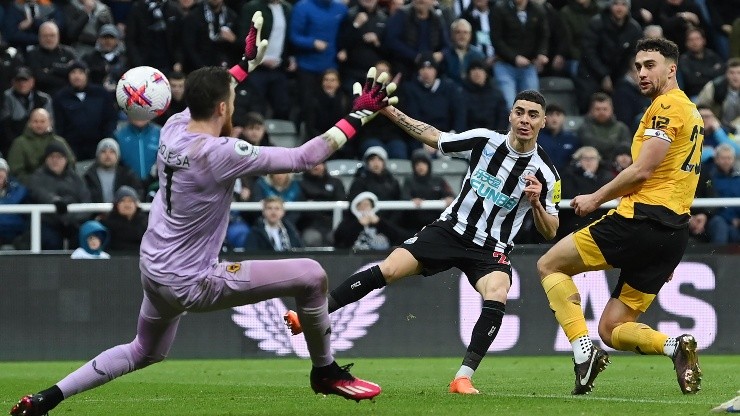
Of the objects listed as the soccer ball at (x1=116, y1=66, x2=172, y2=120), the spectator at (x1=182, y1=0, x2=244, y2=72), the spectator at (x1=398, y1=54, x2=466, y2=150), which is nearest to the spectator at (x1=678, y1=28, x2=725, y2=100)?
the spectator at (x1=398, y1=54, x2=466, y2=150)

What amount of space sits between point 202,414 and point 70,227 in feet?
25.2

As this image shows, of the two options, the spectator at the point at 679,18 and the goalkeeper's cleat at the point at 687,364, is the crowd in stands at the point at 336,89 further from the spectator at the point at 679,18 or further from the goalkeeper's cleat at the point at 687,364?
the goalkeeper's cleat at the point at 687,364

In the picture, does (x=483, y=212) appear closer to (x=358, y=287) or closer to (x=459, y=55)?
(x=358, y=287)

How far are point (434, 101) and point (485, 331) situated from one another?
27.9 feet

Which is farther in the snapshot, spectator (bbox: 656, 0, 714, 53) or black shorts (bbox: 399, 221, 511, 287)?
spectator (bbox: 656, 0, 714, 53)

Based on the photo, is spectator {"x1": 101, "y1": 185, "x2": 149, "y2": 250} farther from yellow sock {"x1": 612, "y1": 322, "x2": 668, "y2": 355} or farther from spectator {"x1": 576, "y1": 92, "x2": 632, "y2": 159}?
yellow sock {"x1": 612, "y1": 322, "x2": 668, "y2": 355}

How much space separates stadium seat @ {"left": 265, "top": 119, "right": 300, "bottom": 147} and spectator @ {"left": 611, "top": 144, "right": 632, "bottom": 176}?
4.21m

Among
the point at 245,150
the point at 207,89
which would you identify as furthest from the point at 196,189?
the point at 207,89

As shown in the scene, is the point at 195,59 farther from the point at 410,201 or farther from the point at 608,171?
the point at 608,171

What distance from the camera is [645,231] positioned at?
972 centimetres

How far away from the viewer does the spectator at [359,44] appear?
62.1 feet

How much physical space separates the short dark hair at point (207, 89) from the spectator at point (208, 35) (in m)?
10.4

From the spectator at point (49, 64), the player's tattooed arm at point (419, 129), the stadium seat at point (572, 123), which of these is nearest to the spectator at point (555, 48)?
the stadium seat at point (572, 123)

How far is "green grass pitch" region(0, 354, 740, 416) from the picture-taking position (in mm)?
8891
